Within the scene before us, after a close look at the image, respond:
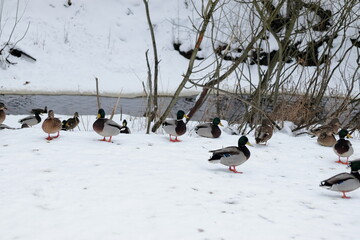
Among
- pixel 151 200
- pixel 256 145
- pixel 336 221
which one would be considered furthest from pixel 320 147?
pixel 151 200

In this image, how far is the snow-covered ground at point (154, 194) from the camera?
3072 millimetres

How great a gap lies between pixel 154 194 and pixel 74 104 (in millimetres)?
11519

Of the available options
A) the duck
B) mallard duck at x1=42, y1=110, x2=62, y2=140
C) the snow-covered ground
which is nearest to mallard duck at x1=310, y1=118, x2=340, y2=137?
the snow-covered ground

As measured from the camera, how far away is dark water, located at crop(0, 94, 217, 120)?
44.6ft

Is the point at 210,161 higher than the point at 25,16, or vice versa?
the point at 25,16

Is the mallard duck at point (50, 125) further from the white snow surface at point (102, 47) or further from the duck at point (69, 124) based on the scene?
the white snow surface at point (102, 47)

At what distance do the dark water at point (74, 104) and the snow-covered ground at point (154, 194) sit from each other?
7636mm

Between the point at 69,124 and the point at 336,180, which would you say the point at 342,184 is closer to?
the point at 336,180

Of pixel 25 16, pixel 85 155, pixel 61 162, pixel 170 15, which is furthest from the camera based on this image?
pixel 170 15

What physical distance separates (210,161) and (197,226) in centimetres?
190

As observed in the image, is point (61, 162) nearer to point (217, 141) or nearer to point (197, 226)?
point (197, 226)

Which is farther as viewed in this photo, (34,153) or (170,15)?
(170,15)

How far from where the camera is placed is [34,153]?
4.89 m

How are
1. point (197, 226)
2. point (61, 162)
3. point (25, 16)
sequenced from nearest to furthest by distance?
1. point (197, 226)
2. point (61, 162)
3. point (25, 16)
